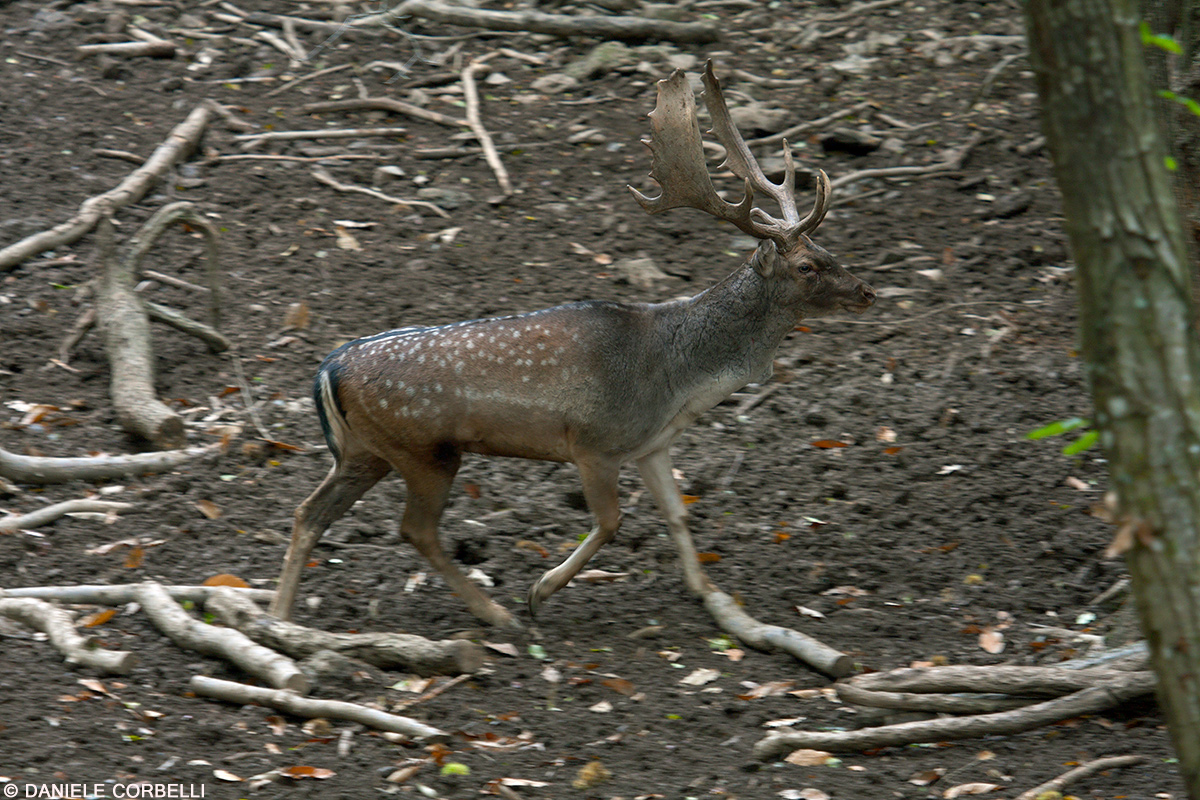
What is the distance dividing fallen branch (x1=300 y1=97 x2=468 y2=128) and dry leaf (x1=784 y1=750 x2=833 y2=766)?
7.29 meters

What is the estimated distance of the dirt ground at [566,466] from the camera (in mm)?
4484

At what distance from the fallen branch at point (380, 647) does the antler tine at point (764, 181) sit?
268cm

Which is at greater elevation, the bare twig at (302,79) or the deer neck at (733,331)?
the bare twig at (302,79)

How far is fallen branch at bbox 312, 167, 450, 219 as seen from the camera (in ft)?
30.6

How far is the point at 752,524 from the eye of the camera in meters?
6.59

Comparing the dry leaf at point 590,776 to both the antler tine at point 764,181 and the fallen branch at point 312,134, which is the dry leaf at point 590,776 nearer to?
the antler tine at point 764,181

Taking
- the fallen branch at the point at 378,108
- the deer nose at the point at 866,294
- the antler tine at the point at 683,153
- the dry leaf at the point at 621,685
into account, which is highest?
the antler tine at the point at 683,153

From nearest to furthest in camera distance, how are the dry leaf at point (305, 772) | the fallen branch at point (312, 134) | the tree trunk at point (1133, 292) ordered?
the tree trunk at point (1133, 292) → the dry leaf at point (305, 772) → the fallen branch at point (312, 134)

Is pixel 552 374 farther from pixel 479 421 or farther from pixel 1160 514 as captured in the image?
pixel 1160 514

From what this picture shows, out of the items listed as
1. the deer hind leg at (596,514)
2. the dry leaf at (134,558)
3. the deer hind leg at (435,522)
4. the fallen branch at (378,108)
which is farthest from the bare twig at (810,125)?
the dry leaf at (134,558)

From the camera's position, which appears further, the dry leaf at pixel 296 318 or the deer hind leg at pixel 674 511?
the dry leaf at pixel 296 318

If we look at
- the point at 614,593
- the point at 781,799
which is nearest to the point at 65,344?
the point at 614,593

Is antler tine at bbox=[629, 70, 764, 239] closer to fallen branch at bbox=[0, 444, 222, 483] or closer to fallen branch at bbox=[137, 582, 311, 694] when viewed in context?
fallen branch at bbox=[137, 582, 311, 694]

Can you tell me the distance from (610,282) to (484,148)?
2199 mm
